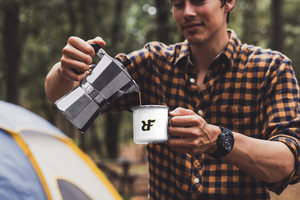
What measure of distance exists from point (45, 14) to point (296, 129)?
27.7 feet

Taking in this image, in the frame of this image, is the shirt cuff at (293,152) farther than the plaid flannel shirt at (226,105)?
No

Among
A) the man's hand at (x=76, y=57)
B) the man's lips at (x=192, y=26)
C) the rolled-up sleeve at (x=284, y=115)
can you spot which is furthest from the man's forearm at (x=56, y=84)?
the rolled-up sleeve at (x=284, y=115)

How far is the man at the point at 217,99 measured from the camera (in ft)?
4.37

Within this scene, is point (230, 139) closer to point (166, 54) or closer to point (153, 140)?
point (153, 140)

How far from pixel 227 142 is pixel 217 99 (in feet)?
1.55

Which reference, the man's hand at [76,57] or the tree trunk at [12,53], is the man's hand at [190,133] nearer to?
the man's hand at [76,57]

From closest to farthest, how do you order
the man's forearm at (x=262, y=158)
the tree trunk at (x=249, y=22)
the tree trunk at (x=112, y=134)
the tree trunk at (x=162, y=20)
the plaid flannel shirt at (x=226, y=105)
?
the man's forearm at (x=262, y=158) < the plaid flannel shirt at (x=226, y=105) < the tree trunk at (x=162, y=20) < the tree trunk at (x=249, y=22) < the tree trunk at (x=112, y=134)

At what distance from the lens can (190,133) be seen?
117cm

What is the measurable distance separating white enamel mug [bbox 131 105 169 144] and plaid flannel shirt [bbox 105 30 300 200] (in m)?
0.53

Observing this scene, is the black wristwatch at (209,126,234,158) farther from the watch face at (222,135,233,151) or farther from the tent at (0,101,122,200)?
the tent at (0,101,122,200)

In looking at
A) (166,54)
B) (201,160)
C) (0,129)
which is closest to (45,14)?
(0,129)

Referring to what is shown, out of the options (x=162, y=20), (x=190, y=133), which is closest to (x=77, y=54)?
(x=190, y=133)

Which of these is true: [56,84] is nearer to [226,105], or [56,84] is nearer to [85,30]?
[226,105]

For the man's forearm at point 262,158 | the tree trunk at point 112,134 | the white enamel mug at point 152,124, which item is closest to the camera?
the white enamel mug at point 152,124
